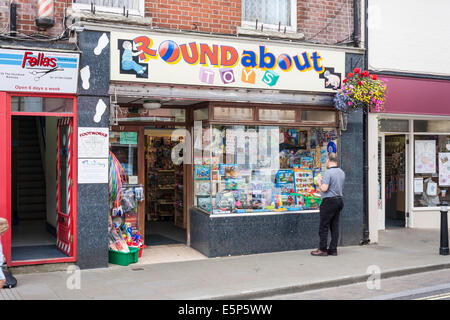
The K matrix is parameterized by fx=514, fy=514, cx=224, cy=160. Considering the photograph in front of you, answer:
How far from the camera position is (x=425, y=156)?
13312 millimetres

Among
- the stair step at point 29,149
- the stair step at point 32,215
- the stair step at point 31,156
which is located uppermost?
the stair step at point 29,149

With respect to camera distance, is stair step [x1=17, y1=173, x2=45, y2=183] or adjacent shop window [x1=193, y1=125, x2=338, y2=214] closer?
adjacent shop window [x1=193, y1=125, x2=338, y2=214]

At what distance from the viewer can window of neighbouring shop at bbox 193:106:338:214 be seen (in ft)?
33.0

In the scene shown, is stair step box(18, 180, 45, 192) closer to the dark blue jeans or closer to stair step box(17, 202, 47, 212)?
stair step box(17, 202, 47, 212)

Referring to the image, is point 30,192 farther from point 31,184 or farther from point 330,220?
point 330,220

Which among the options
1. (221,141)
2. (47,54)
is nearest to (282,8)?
(221,141)

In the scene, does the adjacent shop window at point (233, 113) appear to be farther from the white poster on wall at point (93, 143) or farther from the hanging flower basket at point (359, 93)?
the white poster on wall at point (93, 143)

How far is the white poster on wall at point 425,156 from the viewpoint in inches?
521

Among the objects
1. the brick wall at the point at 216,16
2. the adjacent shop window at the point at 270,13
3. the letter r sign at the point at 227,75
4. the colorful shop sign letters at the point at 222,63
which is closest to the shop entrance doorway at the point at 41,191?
the colorful shop sign letters at the point at 222,63

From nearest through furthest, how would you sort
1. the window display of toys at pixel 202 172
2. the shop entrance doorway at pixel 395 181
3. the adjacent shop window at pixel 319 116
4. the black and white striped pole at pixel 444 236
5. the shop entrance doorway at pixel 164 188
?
the black and white striped pole at pixel 444 236
the window display of toys at pixel 202 172
the adjacent shop window at pixel 319 116
the shop entrance doorway at pixel 164 188
the shop entrance doorway at pixel 395 181

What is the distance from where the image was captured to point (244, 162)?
1030 cm

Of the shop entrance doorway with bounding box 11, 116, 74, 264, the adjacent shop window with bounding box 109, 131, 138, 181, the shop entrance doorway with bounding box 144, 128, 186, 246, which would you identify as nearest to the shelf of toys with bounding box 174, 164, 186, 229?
the shop entrance doorway with bounding box 144, 128, 186, 246

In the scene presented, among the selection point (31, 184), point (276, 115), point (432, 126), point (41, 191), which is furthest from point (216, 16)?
point (31, 184)

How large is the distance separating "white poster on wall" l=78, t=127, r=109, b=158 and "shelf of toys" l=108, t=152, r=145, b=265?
1.48ft
